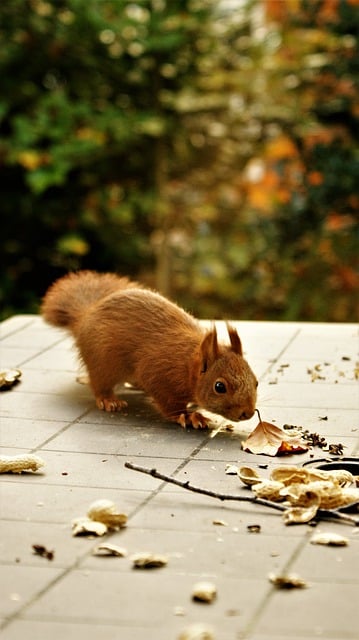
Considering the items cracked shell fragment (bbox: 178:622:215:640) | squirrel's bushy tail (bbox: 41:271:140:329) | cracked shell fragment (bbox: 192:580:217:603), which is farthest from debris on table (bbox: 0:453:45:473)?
cracked shell fragment (bbox: 178:622:215:640)

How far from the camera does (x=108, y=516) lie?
4.02m

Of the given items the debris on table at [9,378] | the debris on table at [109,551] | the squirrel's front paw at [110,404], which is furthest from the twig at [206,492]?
the debris on table at [9,378]

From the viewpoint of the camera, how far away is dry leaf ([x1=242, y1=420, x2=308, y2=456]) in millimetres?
4918

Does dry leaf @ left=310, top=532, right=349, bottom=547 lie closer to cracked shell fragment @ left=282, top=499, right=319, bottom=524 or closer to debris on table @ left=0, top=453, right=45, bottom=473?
Result: cracked shell fragment @ left=282, top=499, right=319, bottom=524

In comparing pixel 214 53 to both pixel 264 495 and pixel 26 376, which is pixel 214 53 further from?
pixel 264 495

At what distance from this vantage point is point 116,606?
11.1 ft

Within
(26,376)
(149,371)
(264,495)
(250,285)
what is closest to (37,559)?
(264,495)

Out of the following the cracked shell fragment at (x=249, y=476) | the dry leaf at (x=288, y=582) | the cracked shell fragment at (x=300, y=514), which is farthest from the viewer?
the cracked shell fragment at (x=249, y=476)

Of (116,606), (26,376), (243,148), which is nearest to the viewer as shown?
(116,606)

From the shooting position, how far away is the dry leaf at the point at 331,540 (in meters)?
3.86

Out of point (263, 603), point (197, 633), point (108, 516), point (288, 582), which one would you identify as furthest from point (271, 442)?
point (197, 633)

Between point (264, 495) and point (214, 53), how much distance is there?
270 inches

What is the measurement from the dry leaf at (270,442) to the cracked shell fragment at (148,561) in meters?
1.27

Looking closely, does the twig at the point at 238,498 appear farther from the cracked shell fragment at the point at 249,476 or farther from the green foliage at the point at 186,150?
the green foliage at the point at 186,150
